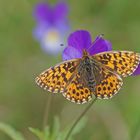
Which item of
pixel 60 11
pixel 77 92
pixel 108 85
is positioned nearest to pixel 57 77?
pixel 77 92

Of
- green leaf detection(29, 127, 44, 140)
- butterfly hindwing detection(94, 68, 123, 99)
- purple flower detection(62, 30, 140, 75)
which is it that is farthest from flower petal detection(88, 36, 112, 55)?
green leaf detection(29, 127, 44, 140)

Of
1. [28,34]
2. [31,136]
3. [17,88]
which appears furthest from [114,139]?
[28,34]

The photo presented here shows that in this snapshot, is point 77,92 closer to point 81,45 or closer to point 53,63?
point 81,45

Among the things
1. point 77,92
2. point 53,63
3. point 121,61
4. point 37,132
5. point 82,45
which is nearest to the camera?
point 77,92

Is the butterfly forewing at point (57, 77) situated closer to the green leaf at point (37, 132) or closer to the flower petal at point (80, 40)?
the flower petal at point (80, 40)

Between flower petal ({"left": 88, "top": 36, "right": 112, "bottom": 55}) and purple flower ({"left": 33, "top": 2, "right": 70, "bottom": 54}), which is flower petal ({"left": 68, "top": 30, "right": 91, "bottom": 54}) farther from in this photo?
purple flower ({"left": 33, "top": 2, "right": 70, "bottom": 54})

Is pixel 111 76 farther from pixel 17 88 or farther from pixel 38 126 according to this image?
pixel 17 88

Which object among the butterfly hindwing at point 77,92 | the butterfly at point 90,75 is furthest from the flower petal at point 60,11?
the butterfly hindwing at point 77,92
